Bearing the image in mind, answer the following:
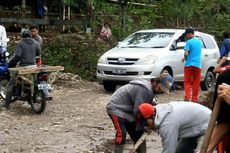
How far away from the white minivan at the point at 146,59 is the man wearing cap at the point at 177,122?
703cm

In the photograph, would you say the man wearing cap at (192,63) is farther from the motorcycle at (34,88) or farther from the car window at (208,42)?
the car window at (208,42)

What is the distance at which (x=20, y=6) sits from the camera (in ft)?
Answer: 77.2

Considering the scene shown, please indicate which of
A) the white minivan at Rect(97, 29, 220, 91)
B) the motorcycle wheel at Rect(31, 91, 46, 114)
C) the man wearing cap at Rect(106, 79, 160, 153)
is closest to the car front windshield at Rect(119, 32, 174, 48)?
the white minivan at Rect(97, 29, 220, 91)

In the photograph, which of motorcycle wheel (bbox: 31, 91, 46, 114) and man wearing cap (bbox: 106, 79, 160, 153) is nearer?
man wearing cap (bbox: 106, 79, 160, 153)

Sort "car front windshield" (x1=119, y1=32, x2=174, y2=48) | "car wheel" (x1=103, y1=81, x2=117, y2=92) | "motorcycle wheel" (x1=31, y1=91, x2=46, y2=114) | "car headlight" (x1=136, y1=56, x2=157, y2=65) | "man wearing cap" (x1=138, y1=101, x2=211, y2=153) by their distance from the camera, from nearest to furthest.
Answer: "man wearing cap" (x1=138, y1=101, x2=211, y2=153) < "motorcycle wheel" (x1=31, y1=91, x2=46, y2=114) < "car headlight" (x1=136, y1=56, x2=157, y2=65) < "car wheel" (x1=103, y1=81, x2=117, y2=92) < "car front windshield" (x1=119, y1=32, x2=174, y2=48)

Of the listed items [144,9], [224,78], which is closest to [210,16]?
[144,9]

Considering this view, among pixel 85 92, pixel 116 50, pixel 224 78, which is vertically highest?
pixel 224 78

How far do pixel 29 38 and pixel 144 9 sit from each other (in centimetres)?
1284

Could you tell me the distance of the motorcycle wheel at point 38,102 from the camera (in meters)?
10.1

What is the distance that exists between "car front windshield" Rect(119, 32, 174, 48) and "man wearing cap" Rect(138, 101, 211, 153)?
824cm

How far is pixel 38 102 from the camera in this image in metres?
10.3

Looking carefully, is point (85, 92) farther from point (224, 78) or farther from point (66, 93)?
point (224, 78)

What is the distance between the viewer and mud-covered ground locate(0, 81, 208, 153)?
7.89 metres

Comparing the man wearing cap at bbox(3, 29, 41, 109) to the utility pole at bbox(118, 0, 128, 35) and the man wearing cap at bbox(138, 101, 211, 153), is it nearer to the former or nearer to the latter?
the man wearing cap at bbox(138, 101, 211, 153)
